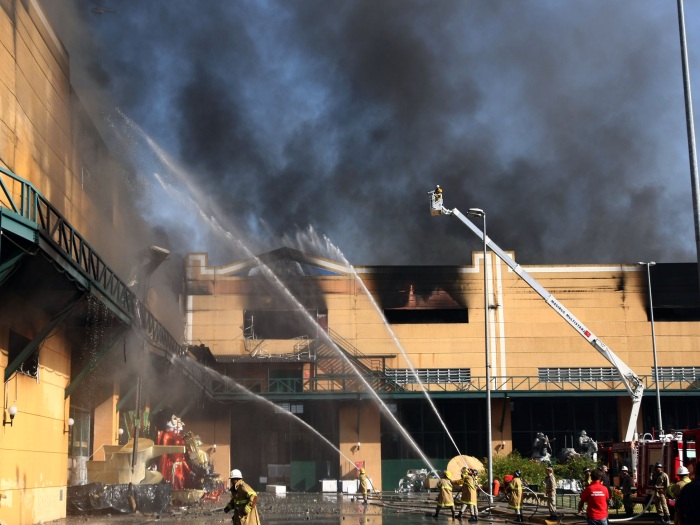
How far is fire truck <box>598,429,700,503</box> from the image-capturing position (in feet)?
93.1

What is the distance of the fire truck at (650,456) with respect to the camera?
93.1 feet

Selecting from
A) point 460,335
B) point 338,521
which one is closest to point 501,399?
point 460,335

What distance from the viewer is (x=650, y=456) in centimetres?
3069

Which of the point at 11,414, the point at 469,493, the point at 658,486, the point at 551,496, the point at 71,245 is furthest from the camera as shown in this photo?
the point at 551,496

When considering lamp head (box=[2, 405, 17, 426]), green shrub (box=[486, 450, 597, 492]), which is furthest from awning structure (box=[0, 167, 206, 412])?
green shrub (box=[486, 450, 597, 492])

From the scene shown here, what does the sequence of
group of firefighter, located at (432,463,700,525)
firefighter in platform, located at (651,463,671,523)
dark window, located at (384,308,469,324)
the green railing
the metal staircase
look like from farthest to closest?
dark window, located at (384,308,469,324) < the metal staircase < the green railing < firefighter in platform, located at (651,463,671,523) < group of firefighter, located at (432,463,700,525)

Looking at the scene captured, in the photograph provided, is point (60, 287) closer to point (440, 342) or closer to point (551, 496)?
point (551, 496)

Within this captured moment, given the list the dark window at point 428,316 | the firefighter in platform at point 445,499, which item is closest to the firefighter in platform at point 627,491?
the firefighter in platform at point 445,499

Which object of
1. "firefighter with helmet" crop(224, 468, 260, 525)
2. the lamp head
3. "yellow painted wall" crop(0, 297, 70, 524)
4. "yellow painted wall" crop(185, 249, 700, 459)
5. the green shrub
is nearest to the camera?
"firefighter with helmet" crop(224, 468, 260, 525)

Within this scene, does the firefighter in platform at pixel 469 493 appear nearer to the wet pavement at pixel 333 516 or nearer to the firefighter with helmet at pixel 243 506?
the wet pavement at pixel 333 516

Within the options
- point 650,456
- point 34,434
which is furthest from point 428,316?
point 34,434

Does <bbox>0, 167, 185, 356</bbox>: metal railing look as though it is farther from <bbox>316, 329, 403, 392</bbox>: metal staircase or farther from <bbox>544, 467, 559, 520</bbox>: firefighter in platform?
<bbox>316, 329, 403, 392</bbox>: metal staircase

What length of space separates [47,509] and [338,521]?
822 centimetres

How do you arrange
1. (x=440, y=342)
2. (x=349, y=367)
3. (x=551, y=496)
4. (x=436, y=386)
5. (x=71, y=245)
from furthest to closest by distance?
(x=440, y=342), (x=436, y=386), (x=349, y=367), (x=551, y=496), (x=71, y=245)
